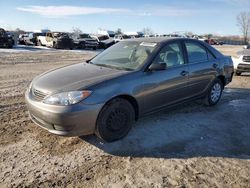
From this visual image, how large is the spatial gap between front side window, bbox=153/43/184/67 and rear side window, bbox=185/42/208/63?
0.28 meters

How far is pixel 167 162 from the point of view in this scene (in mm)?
4133

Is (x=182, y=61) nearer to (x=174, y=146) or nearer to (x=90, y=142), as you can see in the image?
(x=174, y=146)

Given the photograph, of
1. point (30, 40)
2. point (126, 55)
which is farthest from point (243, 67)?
point (30, 40)

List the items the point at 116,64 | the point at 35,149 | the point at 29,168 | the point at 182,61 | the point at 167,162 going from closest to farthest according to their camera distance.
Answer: the point at 29,168
the point at 167,162
the point at 35,149
the point at 116,64
the point at 182,61

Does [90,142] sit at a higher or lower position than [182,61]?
Answer: lower

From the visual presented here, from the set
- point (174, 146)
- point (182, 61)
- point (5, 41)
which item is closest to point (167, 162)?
point (174, 146)

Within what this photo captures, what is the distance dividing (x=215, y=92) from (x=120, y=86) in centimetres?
319

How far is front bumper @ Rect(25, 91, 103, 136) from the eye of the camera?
4105 mm

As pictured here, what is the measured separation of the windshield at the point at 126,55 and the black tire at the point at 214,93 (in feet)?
6.70

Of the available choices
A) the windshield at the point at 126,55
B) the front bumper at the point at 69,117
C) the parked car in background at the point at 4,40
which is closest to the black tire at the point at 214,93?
the windshield at the point at 126,55

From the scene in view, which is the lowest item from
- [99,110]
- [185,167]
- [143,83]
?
[185,167]

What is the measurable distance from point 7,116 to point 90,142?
6.91 ft

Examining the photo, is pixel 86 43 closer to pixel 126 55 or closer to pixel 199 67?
pixel 199 67

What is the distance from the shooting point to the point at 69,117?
4098mm
